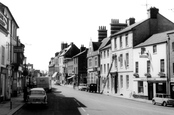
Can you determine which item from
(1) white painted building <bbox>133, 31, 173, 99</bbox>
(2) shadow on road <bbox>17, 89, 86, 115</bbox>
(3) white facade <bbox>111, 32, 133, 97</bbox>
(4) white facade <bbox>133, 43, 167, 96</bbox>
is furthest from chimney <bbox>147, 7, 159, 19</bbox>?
(2) shadow on road <bbox>17, 89, 86, 115</bbox>

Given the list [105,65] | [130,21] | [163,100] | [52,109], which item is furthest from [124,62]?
[52,109]

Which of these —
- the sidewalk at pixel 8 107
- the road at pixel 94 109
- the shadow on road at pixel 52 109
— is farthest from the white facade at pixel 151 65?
the sidewalk at pixel 8 107

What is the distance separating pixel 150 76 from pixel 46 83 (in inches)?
760

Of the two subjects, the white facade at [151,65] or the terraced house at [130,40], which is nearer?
the white facade at [151,65]

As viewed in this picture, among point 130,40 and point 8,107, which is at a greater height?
point 130,40

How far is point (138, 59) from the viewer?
4206 centimetres

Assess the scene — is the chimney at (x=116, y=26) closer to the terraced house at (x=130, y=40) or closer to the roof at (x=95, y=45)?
the terraced house at (x=130, y=40)

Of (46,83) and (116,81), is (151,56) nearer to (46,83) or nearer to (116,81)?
(116,81)

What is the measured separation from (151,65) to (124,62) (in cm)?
920

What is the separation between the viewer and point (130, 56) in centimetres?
4488

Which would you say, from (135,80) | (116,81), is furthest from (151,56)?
(116,81)

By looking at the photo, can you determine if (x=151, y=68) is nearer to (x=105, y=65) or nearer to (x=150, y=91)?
(x=150, y=91)

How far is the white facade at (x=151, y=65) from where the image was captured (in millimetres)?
35656

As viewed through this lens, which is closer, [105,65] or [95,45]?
[105,65]
